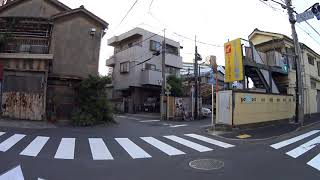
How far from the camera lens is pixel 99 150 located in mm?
10109

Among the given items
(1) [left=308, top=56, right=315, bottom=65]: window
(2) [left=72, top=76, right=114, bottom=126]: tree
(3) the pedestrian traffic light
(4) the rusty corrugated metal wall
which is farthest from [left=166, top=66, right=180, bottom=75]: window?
(3) the pedestrian traffic light

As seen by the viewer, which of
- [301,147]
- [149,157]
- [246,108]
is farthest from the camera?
[246,108]

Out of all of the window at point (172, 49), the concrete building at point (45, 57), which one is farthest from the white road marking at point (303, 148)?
the window at point (172, 49)

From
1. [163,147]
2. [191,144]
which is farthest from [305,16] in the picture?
[163,147]

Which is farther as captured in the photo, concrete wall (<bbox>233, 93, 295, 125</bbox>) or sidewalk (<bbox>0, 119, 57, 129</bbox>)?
concrete wall (<bbox>233, 93, 295, 125</bbox>)

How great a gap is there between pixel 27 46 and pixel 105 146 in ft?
37.5

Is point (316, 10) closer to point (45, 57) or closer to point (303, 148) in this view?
point (303, 148)

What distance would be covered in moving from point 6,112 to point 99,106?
5102 mm

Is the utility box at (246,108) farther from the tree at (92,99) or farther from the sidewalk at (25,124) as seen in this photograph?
the sidewalk at (25,124)

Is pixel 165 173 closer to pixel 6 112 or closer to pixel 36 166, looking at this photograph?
pixel 36 166

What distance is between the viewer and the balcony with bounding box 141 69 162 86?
33688 mm

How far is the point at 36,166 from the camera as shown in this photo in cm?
755

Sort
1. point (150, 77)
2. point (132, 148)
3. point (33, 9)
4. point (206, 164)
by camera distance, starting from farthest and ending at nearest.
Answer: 1. point (150, 77)
2. point (33, 9)
3. point (132, 148)
4. point (206, 164)

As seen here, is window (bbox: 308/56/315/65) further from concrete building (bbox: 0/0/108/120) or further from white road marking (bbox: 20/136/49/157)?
white road marking (bbox: 20/136/49/157)
